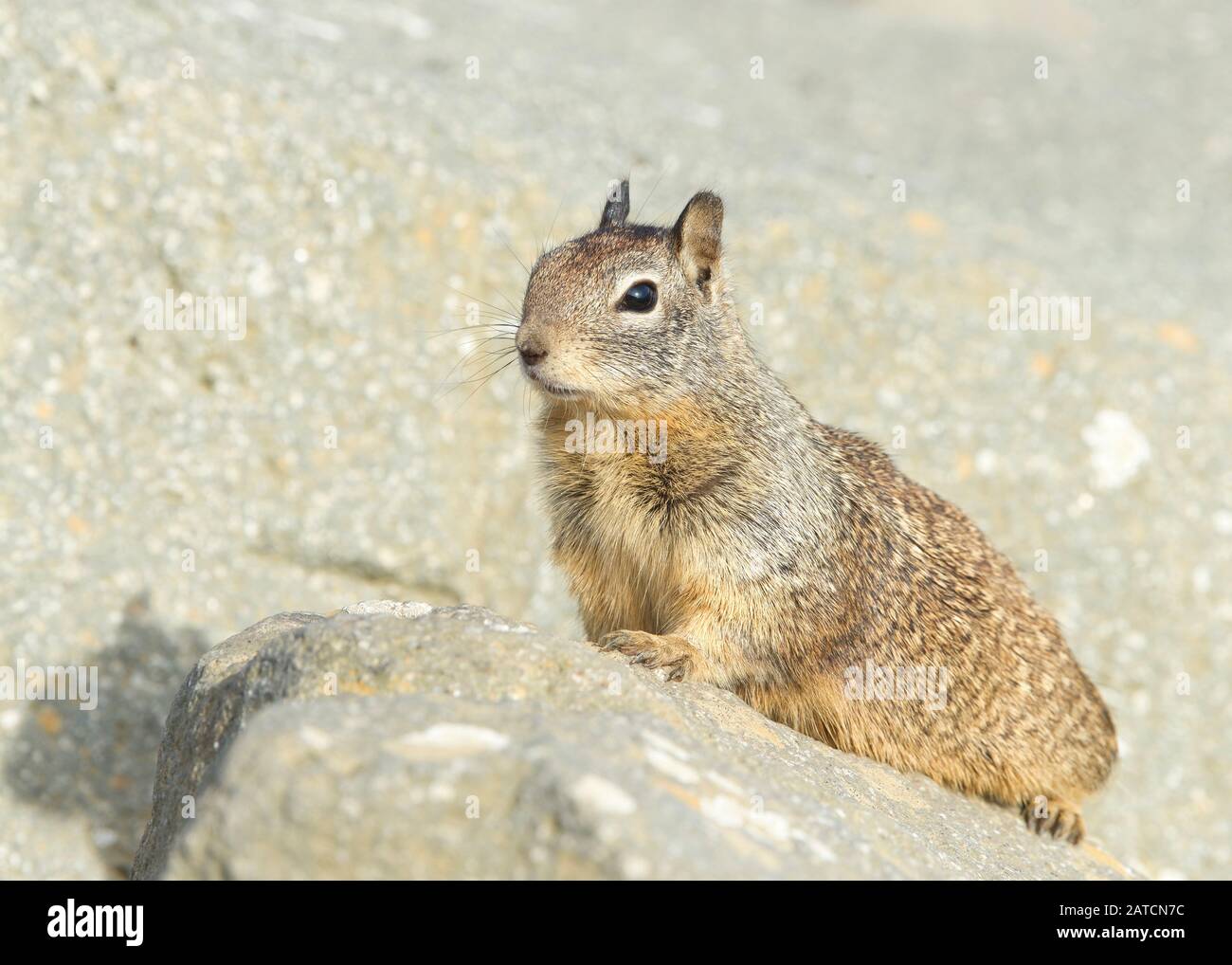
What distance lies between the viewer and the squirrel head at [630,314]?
5.60 metres

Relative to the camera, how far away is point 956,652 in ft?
21.1

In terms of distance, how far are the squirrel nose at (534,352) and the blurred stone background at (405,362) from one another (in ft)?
10.7

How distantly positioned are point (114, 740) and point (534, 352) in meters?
4.03

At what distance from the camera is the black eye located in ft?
19.4

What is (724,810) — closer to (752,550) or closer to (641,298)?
(752,550)

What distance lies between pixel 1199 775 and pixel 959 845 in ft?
15.9

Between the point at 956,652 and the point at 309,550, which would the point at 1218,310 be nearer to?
the point at 956,652

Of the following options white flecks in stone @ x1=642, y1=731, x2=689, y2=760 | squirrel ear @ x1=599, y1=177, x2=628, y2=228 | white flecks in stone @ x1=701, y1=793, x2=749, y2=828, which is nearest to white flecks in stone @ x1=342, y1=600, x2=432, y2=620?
white flecks in stone @ x1=642, y1=731, x2=689, y2=760

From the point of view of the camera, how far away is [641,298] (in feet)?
19.5

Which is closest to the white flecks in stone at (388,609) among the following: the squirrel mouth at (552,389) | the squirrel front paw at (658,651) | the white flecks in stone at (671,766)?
the squirrel front paw at (658,651)

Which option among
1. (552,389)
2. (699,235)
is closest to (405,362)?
(699,235)

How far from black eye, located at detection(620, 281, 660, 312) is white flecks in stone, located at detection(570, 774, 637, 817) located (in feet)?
9.40

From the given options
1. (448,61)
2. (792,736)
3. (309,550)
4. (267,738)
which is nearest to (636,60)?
(448,61)

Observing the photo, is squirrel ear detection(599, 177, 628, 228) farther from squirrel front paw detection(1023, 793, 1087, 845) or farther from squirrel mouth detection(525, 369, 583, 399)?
squirrel front paw detection(1023, 793, 1087, 845)
